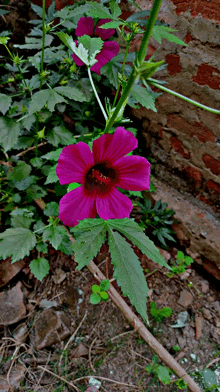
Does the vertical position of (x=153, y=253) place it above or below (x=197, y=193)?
above

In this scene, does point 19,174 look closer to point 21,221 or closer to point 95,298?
point 21,221

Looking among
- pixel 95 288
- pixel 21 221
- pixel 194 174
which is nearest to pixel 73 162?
pixel 21 221

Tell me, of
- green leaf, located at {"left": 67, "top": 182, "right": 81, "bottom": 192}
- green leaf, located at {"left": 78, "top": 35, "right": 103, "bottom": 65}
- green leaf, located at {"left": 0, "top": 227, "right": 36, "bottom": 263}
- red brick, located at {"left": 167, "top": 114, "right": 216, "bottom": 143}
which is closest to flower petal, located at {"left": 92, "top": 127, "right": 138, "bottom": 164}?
green leaf, located at {"left": 67, "top": 182, "right": 81, "bottom": 192}

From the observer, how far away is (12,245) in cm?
110

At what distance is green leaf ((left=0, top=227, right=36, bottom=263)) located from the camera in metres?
1.07

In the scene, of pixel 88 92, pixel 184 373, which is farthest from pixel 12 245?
pixel 184 373

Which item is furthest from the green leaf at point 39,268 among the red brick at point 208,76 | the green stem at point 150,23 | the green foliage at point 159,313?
the red brick at point 208,76

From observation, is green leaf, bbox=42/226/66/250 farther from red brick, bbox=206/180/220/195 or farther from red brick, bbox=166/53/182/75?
red brick, bbox=166/53/182/75

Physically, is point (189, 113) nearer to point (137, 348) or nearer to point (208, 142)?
point (208, 142)

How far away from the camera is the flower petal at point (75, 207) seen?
2.62 ft

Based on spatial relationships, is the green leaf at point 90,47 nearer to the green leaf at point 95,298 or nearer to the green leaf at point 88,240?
the green leaf at point 88,240

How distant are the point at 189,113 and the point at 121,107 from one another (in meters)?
0.98

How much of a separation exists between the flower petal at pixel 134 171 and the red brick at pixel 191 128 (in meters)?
0.85

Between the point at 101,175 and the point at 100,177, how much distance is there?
2cm
